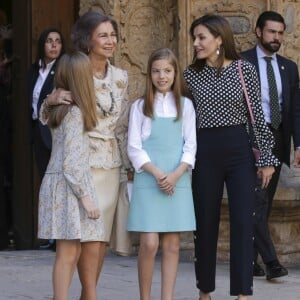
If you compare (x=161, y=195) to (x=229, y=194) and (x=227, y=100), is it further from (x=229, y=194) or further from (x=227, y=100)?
(x=227, y=100)

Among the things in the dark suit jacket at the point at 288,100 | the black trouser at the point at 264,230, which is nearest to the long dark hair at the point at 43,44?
the dark suit jacket at the point at 288,100

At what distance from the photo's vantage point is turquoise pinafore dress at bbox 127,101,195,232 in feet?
22.0

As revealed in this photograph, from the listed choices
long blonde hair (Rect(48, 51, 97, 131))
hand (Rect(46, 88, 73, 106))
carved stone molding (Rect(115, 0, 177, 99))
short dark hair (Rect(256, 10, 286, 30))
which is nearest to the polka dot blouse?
long blonde hair (Rect(48, 51, 97, 131))

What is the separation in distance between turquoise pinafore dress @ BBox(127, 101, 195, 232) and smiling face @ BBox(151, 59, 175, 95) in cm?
18

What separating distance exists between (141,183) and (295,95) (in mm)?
2043

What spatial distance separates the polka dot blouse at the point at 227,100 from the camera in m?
6.91

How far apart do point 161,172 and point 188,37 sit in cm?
280

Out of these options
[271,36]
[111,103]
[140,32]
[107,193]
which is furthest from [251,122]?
[140,32]

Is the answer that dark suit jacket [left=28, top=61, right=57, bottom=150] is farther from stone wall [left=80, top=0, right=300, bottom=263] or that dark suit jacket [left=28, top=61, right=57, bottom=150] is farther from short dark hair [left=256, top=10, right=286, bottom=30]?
short dark hair [left=256, top=10, right=286, bottom=30]

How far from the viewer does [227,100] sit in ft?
22.7

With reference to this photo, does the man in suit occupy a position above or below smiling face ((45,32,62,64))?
below

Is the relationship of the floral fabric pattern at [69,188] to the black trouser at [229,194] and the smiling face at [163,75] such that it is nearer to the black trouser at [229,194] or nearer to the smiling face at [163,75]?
the smiling face at [163,75]

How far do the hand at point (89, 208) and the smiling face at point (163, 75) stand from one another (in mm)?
848

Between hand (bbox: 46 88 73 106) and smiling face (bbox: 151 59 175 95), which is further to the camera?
smiling face (bbox: 151 59 175 95)
